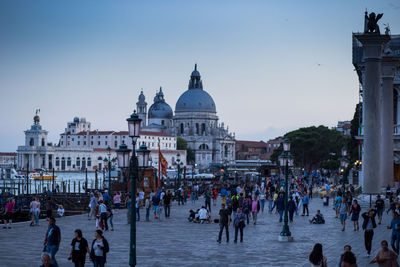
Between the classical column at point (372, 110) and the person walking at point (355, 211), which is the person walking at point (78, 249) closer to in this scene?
the person walking at point (355, 211)

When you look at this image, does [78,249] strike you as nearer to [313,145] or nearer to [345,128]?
[313,145]

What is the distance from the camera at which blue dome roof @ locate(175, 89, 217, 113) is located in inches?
7402

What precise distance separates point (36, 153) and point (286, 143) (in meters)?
146

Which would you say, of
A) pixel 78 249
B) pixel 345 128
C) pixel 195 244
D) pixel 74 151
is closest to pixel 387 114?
pixel 195 244

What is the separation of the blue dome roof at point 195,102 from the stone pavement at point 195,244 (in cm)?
16295

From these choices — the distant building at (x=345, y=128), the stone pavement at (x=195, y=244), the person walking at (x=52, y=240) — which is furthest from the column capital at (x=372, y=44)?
the distant building at (x=345, y=128)

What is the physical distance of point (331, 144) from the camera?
105 metres

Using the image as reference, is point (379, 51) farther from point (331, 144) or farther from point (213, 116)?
point (213, 116)

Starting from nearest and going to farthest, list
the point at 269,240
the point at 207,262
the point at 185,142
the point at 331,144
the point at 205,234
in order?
the point at 207,262 < the point at 269,240 < the point at 205,234 < the point at 331,144 < the point at 185,142

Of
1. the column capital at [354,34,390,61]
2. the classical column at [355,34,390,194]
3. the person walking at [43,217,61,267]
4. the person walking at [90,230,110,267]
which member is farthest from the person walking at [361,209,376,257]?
the column capital at [354,34,390,61]

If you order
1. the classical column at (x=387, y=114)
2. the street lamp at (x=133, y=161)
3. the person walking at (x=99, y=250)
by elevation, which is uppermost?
the classical column at (x=387, y=114)

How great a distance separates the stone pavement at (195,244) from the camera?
1460 centimetres

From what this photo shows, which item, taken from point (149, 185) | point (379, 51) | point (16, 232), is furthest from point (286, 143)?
point (149, 185)

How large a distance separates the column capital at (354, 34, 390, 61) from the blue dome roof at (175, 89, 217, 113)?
532ft
